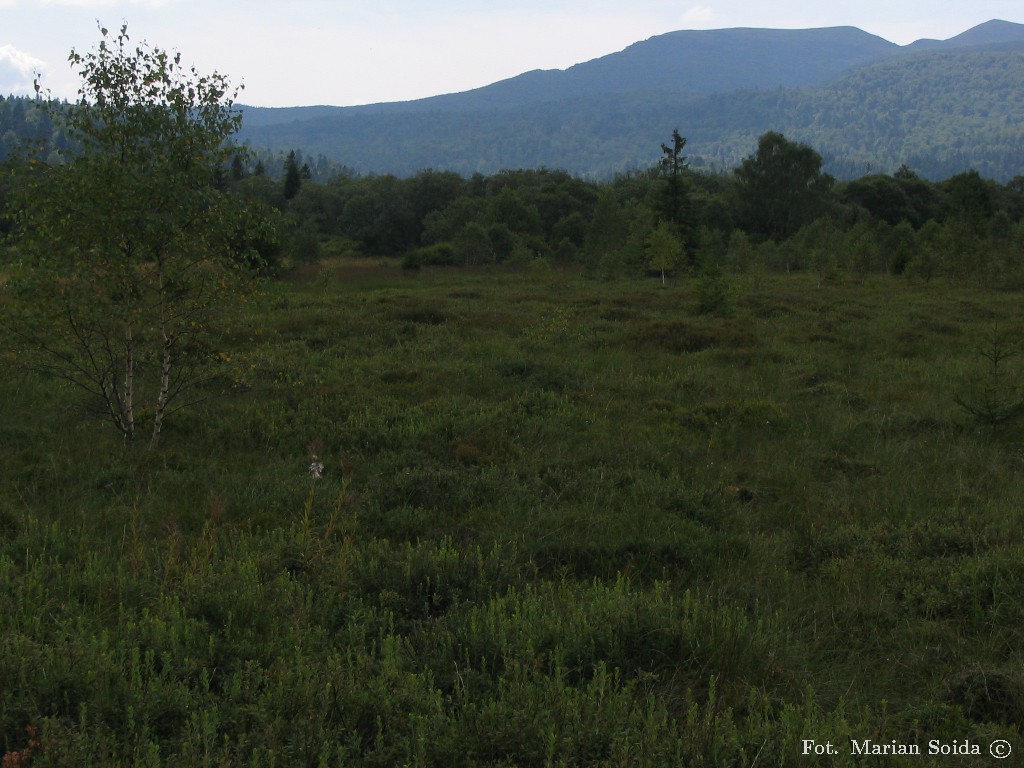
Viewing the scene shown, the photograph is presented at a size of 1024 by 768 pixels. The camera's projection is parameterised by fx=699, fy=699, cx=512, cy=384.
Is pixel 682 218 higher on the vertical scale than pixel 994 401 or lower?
higher

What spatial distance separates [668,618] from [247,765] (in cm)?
239

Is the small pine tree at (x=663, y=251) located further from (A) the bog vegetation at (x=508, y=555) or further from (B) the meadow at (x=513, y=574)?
(B) the meadow at (x=513, y=574)

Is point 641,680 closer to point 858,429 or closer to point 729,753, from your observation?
point 729,753

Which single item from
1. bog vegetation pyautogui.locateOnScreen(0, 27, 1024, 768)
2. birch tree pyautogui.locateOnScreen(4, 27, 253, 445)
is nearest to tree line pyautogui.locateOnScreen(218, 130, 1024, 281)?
bog vegetation pyautogui.locateOnScreen(0, 27, 1024, 768)

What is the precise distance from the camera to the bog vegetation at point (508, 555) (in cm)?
324

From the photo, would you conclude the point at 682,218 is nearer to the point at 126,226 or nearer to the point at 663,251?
the point at 663,251

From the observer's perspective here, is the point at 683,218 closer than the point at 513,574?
No

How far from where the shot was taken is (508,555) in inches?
225
